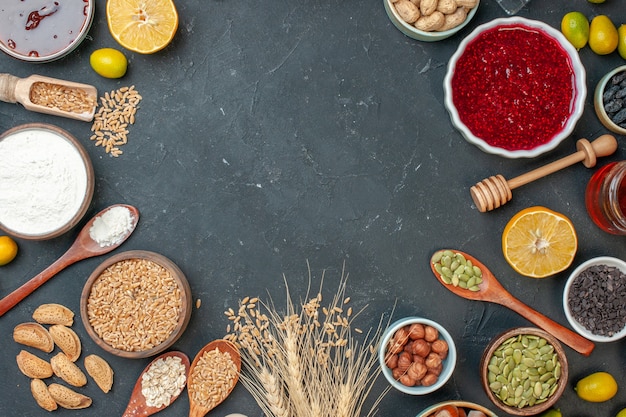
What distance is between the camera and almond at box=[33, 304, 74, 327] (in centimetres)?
240

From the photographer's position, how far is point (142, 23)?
7.70 ft

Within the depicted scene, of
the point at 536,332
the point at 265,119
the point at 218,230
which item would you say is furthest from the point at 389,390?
the point at 265,119

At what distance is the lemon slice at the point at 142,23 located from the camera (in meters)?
2.34

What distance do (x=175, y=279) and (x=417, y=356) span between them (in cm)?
90

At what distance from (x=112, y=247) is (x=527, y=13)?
1.78 metres

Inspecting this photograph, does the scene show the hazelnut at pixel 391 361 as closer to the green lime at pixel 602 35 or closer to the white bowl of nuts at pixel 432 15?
the white bowl of nuts at pixel 432 15

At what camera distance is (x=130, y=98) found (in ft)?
8.04

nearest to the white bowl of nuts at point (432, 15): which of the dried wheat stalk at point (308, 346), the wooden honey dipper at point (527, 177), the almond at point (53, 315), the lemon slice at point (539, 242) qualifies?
the wooden honey dipper at point (527, 177)

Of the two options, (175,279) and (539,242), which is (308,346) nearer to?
(175,279)

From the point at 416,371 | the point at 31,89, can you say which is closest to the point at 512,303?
the point at 416,371

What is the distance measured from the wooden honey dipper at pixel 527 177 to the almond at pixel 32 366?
5.54 feet

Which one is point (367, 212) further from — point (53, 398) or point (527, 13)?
point (53, 398)

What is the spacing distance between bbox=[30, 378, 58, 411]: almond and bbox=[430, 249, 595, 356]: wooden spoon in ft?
4.84

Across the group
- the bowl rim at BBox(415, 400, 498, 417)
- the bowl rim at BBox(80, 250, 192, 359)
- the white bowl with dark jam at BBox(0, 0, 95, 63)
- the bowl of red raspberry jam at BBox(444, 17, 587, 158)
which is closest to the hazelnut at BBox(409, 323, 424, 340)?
the bowl rim at BBox(415, 400, 498, 417)
